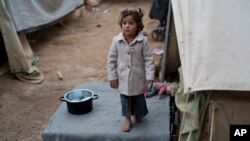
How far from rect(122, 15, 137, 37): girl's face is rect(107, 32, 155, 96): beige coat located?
0.06 meters

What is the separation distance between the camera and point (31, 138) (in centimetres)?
347

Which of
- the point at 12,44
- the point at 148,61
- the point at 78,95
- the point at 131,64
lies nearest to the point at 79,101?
the point at 78,95

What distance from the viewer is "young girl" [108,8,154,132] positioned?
2631 millimetres

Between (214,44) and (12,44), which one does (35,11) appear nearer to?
(12,44)

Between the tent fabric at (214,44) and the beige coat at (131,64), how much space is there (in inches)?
13.6

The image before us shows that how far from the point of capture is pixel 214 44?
2209 mm

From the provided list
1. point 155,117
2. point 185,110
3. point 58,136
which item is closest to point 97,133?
point 58,136

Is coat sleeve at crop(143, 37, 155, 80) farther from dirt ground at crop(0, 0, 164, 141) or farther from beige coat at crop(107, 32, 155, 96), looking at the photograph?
dirt ground at crop(0, 0, 164, 141)

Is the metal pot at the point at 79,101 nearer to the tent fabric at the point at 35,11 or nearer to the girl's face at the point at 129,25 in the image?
the girl's face at the point at 129,25

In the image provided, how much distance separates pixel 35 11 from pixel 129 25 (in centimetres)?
338

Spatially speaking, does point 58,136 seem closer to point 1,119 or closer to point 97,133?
point 97,133

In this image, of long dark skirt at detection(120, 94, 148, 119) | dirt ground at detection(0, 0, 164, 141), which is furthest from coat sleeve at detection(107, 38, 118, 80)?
dirt ground at detection(0, 0, 164, 141)

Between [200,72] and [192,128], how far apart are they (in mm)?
367

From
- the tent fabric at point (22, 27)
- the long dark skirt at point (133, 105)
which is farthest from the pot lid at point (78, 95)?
the tent fabric at point (22, 27)
